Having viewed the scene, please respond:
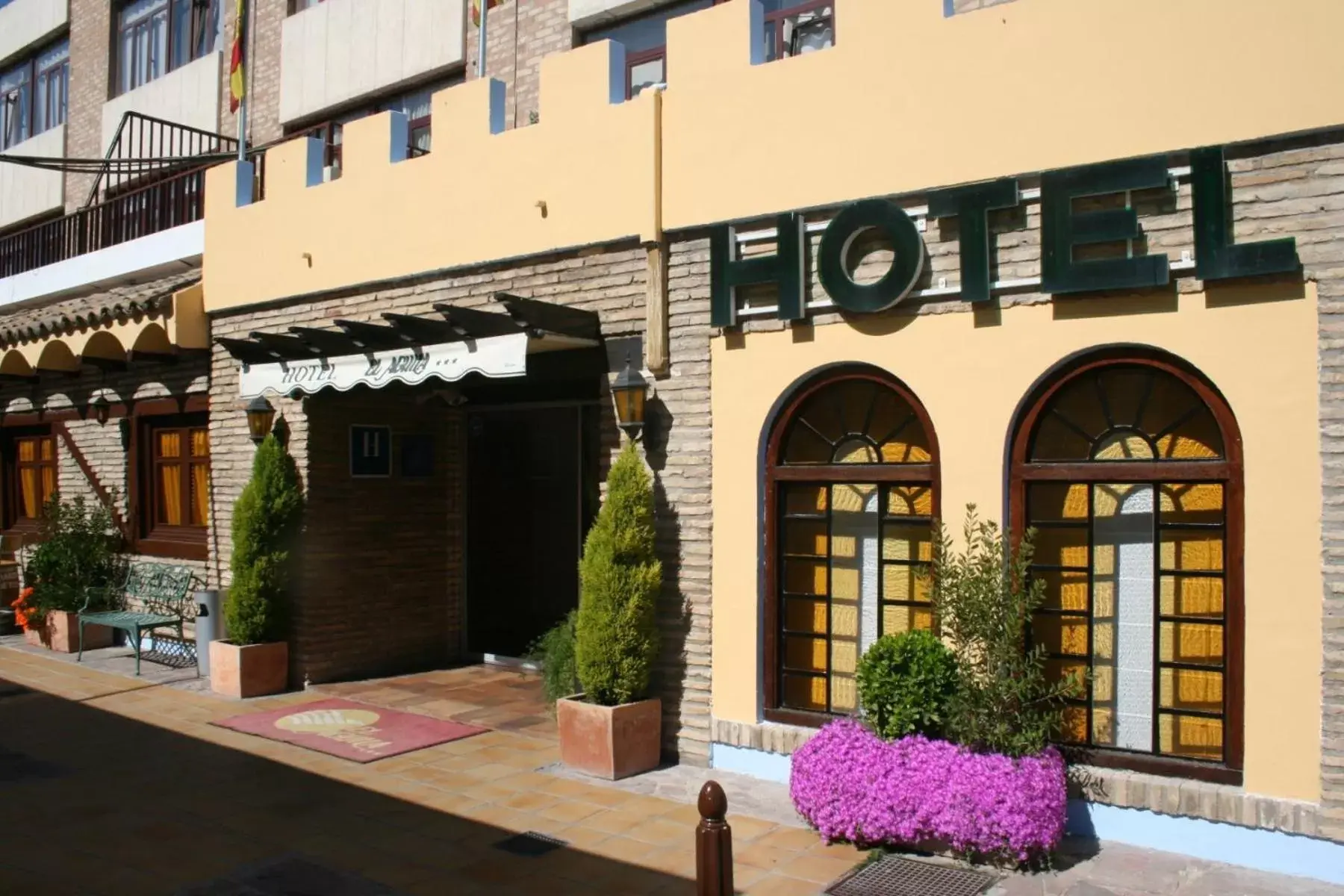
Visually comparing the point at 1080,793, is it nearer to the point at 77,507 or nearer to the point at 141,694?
the point at 141,694

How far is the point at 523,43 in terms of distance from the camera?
11562 millimetres

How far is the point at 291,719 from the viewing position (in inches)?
389

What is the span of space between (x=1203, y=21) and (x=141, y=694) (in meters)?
10.7

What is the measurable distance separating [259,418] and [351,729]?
3427 mm

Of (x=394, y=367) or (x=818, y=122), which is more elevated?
(x=818, y=122)

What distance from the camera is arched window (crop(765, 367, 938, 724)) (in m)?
7.55

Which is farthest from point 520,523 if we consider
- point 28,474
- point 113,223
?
point 28,474

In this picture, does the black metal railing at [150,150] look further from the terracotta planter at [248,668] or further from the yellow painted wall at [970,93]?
the yellow painted wall at [970,93]

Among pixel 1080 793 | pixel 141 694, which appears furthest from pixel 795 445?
pixel 141 694

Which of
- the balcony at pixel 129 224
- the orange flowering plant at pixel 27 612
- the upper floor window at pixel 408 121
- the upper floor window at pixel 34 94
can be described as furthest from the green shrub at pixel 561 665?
the upper floor window at pixel 34 94

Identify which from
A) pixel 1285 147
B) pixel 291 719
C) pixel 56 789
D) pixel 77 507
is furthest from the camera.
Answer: pixel 77 507

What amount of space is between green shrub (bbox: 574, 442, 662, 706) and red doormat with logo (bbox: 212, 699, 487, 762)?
1845 millimetres

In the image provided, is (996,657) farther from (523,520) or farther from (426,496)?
(426,496)

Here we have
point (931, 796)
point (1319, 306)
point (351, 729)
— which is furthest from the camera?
point (351, 729)
